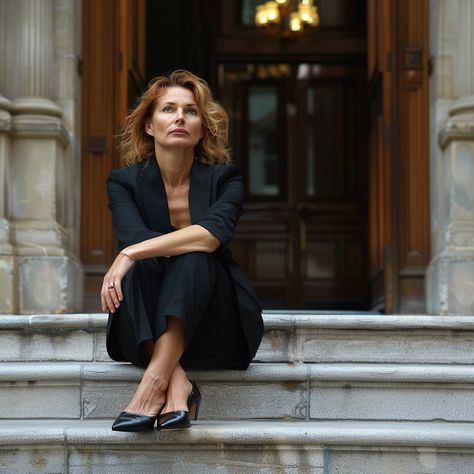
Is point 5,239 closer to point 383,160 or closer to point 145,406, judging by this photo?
point 145,406

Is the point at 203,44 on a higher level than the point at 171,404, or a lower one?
higher

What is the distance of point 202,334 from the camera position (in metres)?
3.79

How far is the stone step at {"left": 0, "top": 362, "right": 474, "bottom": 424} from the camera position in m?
3.90

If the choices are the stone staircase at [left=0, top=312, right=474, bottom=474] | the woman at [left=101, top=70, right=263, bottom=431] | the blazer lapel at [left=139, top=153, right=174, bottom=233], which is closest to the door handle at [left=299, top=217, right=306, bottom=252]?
the stone staircase at [left=0, top=312, right=474, bottom=474]

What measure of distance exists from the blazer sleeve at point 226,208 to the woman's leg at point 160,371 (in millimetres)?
404

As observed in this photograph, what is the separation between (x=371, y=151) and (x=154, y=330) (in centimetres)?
339

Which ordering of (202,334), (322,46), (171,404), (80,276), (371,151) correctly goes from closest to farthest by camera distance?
(171,404) < (202,334) < (80,276) < (371,151) < (322,46)

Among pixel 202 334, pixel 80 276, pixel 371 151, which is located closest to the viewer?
pixel 202 334

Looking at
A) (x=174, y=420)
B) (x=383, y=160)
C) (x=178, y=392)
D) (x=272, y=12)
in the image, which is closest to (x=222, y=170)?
(x=178, y=392)

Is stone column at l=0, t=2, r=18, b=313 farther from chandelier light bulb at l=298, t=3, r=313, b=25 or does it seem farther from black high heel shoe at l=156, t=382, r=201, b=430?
chandelier light bulb at l=298, t=3, r=313, b=25

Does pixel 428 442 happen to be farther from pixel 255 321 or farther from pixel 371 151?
pixel 371 151

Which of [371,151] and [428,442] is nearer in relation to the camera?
[428,442]

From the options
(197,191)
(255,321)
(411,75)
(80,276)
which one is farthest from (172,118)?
(411,75)

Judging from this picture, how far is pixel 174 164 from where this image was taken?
4.02 meters
